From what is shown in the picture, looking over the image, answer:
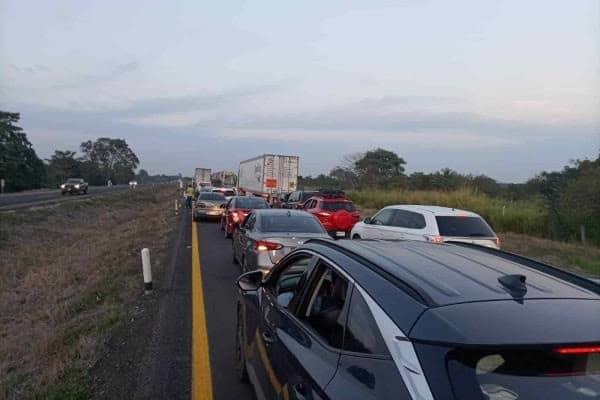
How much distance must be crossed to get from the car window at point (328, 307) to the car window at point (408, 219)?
29.0ft

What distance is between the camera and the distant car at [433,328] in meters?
2.14

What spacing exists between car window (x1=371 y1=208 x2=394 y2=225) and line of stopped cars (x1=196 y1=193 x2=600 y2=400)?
375 inches

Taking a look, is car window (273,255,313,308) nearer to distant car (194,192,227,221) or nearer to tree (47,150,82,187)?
distant car (194,192,227,221)

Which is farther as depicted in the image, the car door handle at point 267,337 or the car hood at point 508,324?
the car door handle at point 267,337

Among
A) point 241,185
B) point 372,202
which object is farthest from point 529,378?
point 241,185

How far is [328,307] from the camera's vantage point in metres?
3.23

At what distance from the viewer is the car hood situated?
2.19 meters

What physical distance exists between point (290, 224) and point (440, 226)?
3397 millimetres

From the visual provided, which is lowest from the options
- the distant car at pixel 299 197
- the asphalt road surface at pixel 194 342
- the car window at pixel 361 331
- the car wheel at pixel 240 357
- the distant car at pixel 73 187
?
the distant car at pixel 73 187

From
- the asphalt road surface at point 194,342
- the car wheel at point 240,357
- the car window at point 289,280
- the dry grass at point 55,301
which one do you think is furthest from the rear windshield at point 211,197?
the car window at point 289,280

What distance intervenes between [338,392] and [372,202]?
39.6 meters

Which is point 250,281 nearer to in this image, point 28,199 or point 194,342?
point 194,342

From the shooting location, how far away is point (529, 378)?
2.13m

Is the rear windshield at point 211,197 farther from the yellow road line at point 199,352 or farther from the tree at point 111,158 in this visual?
the tree at point 111,158
